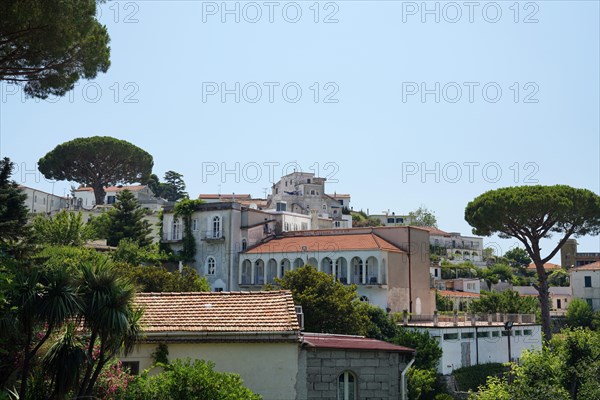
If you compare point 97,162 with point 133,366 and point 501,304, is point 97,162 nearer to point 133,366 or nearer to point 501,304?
point 501,304

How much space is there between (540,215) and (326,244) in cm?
1628

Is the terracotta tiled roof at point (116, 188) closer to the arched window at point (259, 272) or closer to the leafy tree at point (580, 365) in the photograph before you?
the arched window at point (259, 272)

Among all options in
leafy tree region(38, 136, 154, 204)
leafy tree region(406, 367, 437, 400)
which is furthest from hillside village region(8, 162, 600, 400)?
leafy tree region(38, 136, 154, 204)

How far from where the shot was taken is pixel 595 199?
54781mm

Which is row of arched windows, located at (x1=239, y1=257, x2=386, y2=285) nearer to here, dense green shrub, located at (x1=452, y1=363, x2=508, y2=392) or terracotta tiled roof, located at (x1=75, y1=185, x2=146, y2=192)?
dense green shrub, located at (x1=452, y1=363, x2=508, y2=392)

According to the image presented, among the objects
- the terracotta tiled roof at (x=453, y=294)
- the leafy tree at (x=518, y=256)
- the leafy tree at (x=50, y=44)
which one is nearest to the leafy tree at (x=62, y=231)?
the leafy tree at (x=50, y=44)

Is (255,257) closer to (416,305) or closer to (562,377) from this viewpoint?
(416,305)

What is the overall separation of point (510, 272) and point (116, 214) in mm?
55687

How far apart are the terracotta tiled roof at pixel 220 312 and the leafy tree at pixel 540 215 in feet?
128

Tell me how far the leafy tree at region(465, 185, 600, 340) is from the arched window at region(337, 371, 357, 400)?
38392mm

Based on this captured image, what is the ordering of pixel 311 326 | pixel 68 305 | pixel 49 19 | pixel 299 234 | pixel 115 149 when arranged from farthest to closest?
pixel 115 149 → pixel 299 234 → pixel 311 326 → pixel 49 19 → pixel 68 305

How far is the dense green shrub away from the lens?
43.1 meters

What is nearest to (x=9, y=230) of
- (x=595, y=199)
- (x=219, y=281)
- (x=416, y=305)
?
(x=219, y=281)

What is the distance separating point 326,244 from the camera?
55.4 meters
